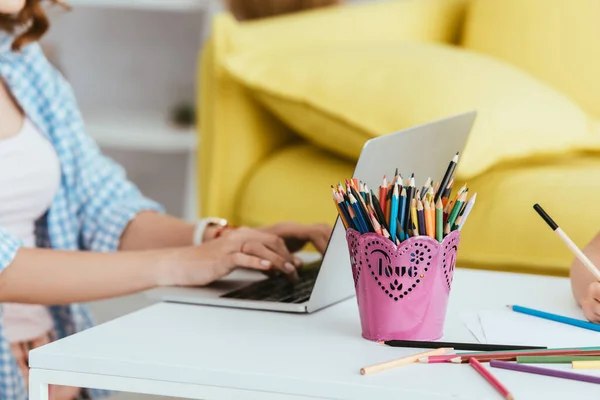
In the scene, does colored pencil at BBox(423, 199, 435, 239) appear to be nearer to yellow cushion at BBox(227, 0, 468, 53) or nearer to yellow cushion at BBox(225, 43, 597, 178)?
yellow cushion at BBox(225, 43, 597, 178)

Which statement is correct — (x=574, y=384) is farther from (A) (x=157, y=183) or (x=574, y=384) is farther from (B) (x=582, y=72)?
(A) (x=157, y=183)

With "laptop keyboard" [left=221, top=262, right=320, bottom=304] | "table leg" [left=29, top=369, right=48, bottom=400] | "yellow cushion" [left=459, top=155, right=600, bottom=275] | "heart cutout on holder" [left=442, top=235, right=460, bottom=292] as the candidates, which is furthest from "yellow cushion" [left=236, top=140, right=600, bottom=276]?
"table leg" [left=29, top=369, right=48, bottom=400]

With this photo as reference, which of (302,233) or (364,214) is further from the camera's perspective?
(302,233)

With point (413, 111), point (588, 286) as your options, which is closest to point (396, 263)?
point (588, 286)

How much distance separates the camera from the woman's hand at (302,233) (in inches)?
41.6

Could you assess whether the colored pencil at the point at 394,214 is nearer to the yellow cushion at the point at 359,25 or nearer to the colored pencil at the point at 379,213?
the colored pencil at the point at 379,213

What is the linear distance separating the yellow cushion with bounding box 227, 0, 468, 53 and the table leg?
40.2 inches

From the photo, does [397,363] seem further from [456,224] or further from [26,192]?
[26,192]

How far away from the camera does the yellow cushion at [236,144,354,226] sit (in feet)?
4.97

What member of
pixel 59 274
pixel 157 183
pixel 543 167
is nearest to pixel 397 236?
pixel 59 274

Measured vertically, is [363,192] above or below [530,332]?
above

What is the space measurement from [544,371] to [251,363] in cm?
21

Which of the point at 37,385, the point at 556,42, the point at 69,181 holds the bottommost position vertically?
the point at 37,385

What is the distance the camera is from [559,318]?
0.82m
